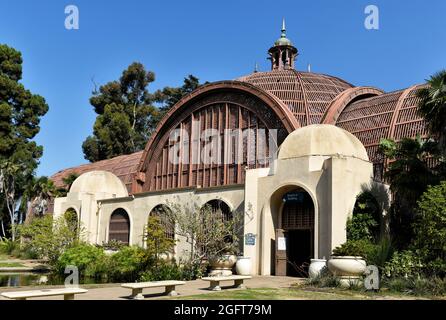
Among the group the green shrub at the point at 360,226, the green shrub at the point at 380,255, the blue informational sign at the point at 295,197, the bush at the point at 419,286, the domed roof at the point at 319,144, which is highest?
the domed roof at the point at 319,144

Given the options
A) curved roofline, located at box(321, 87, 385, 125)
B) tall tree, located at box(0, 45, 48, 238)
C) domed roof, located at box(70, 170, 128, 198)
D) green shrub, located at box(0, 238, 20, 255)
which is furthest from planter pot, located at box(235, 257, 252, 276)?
tall tree, located at box(0, 45, 48, 238)

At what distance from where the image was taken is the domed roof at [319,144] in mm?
22609

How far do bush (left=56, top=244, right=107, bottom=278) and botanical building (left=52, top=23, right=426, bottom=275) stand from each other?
13.6ft

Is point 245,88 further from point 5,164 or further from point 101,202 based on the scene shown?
point 5,164

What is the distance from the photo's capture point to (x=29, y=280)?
22.3m

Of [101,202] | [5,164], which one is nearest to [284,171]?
[101,202]

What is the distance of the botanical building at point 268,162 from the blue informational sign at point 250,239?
5cm

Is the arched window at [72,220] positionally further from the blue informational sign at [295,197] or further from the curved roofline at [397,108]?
the curved roofline at [397,108]

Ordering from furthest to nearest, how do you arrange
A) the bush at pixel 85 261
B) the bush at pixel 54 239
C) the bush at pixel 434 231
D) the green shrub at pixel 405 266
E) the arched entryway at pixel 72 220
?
1. the arched entryway at pixel 72 220
2. the bush at pixel 54 239
3. the bush at pixel 85 261
4. the green shrub at pixel 405 266
5. the bush at pixel 434 231

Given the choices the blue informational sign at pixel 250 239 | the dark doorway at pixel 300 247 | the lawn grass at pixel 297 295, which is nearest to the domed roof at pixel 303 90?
the dark doorway at pixel 300 247

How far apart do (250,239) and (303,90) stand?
12.6 m

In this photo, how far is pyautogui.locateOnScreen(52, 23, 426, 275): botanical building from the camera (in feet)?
70.8

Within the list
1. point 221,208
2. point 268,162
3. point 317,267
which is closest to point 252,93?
point 268,162

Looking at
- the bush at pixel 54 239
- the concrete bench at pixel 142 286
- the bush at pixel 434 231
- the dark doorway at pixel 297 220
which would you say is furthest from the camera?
the bush at pixel 54 239
